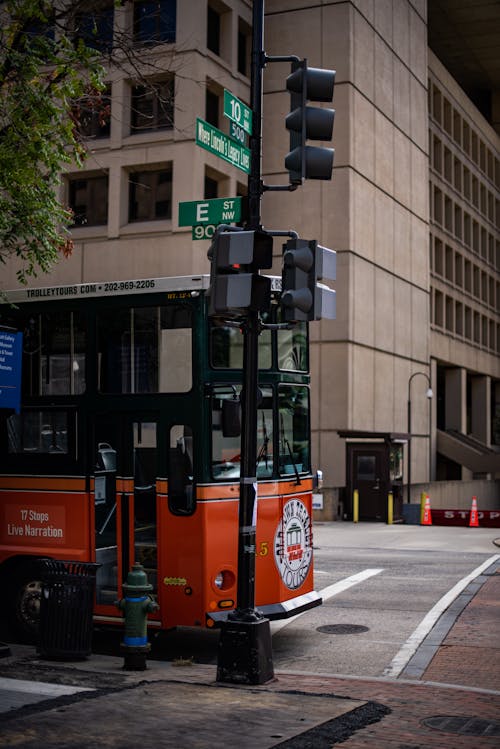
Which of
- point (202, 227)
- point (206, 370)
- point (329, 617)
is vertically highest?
point (202, 227)

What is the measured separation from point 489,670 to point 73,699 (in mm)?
4494

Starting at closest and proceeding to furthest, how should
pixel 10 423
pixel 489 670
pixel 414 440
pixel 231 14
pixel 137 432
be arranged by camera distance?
1. pixel 489 670
2. pixel 137 432
3. pixel 10 423
4. pixel 231 14
5. pixel 414 440

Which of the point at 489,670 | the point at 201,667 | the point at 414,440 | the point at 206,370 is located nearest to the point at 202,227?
the point at 206,370

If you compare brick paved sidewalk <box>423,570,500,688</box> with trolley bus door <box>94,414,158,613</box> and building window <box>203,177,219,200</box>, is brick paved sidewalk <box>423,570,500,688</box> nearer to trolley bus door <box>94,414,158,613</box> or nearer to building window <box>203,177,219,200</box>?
trolley bus door <box>94,414,158,613</box>

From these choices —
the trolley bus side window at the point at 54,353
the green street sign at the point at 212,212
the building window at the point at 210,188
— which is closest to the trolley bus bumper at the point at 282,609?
the trolley bus side window at the point at 54,353

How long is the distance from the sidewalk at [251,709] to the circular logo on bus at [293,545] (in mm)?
1358

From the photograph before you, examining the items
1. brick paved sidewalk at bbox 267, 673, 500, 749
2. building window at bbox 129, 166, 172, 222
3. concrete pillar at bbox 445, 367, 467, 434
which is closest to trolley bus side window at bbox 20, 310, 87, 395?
brick paved sidewalk at bbox 267, 673, 500, 749

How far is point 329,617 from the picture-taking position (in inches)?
550

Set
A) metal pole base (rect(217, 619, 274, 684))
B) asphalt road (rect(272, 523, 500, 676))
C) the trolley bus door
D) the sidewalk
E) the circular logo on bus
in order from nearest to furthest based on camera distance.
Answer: the sidewalk < metal pole base (rect(217, 619, 274, 684)) < the trolley bus door < the circular logo on bus < asphalt road (rect(272, 523, 500, 676))

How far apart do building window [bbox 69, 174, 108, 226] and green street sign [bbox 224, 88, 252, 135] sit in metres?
27.6

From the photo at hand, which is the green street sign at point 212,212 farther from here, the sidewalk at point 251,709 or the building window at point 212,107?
the building window at point 212,107

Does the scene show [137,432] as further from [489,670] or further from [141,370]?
[489,670]

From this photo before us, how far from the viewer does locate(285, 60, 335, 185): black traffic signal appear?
9836 millimetres

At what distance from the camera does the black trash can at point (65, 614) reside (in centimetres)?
1048
